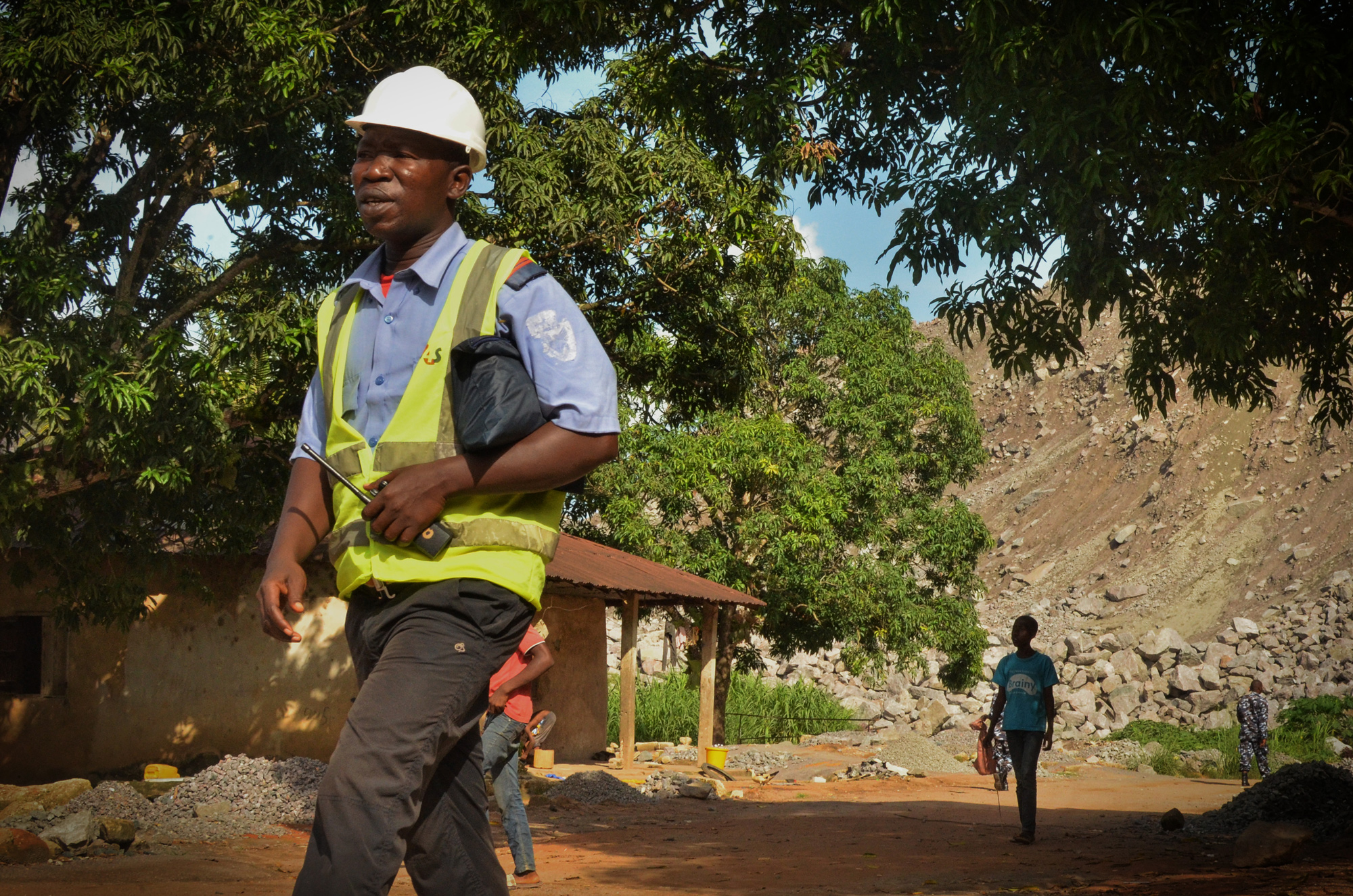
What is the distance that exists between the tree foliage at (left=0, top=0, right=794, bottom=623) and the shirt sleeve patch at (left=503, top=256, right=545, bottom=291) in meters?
6.35

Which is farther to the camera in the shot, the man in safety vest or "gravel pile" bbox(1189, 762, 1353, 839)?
"gravel pile" bbox(1189, 762, 1353, 839)

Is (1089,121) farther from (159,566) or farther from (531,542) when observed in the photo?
(159,566)

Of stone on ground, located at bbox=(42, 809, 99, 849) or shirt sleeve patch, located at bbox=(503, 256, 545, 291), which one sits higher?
shirt sleeve patch, located at bbox=(503, 256, 545, 291)

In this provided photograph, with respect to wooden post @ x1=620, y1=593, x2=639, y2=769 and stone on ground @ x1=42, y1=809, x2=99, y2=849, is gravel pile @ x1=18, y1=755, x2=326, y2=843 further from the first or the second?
wooden post @ x1=620, y1=593, x2=639, y2=769

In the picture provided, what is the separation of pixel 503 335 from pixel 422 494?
390 mm

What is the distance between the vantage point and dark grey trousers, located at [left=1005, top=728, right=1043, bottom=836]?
9.12 m

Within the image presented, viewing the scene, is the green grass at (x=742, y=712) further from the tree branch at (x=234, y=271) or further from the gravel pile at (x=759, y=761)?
the tree branch at (x=234, y=271)

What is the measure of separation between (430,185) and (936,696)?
34.2m

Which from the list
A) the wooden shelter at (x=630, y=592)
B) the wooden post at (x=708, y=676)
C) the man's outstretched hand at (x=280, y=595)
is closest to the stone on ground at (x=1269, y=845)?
the man's outstretched hand at (x=280, y=595)

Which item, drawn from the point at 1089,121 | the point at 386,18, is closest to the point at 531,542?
the point at 1089,121

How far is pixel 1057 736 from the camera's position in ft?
89.5

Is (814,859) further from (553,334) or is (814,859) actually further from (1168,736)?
(1168,736)

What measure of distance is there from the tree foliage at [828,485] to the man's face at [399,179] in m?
17.0

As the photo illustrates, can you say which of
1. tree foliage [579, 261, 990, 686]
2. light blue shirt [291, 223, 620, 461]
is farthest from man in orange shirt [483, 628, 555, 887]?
tree foliage [579, 261, 990, 686]
